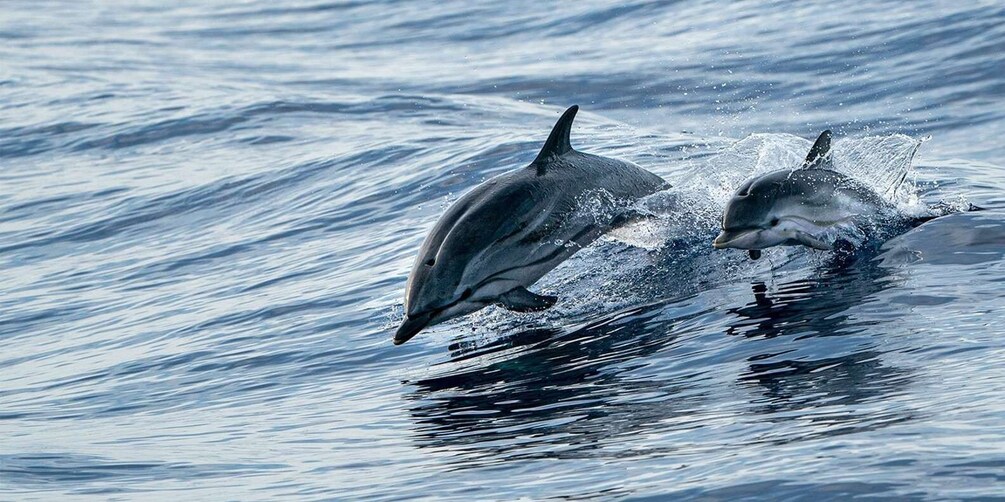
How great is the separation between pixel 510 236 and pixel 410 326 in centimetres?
74

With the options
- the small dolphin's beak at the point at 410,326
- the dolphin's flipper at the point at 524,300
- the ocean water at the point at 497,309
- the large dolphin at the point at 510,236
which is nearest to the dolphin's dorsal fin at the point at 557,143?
the large dolphin at the point at 510,236

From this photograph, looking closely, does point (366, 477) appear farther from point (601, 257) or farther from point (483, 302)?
point (601, 257)

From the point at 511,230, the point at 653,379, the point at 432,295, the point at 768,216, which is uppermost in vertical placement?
the point at 511,230

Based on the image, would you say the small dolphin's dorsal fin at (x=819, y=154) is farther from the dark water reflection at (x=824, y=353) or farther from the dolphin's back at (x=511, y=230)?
the dolphin's back at (x=511, y=230)

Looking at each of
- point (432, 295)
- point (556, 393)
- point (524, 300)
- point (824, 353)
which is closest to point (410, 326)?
point (432, 295)

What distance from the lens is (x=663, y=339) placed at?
23.7ft

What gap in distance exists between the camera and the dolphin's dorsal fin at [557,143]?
8125 millimetres

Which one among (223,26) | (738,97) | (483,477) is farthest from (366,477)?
Answer: (223,26)

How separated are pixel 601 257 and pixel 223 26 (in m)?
19.6

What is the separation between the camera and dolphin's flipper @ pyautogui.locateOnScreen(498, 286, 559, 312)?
739 centimetres

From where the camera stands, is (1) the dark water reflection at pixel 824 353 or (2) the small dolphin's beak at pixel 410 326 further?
(2) the small dolphin's beak at pixel 410 326

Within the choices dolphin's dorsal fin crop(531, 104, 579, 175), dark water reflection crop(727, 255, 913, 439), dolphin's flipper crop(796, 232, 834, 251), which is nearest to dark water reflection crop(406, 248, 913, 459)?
dark water reflection crop(727, 255, 913, 439)

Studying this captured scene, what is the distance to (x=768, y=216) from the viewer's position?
24.9ft

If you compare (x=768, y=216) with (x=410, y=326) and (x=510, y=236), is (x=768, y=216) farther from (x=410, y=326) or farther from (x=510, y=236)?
(x=410, y=326)
